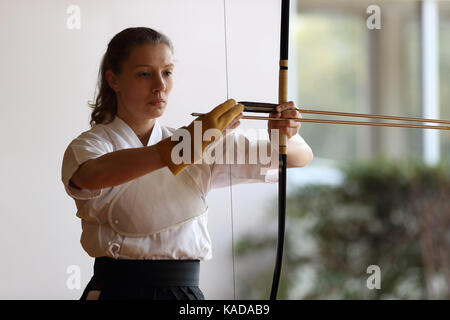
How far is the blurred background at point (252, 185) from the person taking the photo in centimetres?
123

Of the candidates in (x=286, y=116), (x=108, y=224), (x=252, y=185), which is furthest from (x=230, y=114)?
(x=252, y=185)

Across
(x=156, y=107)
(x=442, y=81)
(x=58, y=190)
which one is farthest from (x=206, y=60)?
(x=442, y=81)

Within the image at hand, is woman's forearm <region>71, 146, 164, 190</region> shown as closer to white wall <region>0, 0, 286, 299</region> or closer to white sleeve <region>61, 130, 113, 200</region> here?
white sleeve <region>61, 130, 113, 200</region>

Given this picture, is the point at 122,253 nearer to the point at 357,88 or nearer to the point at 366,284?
the point at 366,284

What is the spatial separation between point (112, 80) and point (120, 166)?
225 millimetres

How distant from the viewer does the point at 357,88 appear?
106 inches

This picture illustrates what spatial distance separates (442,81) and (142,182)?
208cm

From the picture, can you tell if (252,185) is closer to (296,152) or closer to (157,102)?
(296,152)

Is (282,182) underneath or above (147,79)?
underneath

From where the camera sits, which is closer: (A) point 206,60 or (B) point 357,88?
(A) point 206,60

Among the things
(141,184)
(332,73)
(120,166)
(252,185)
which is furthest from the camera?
(332,73)

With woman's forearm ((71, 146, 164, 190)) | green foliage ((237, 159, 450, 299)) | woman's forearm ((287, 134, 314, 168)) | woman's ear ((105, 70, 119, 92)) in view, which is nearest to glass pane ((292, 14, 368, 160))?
green foliage ((237, 159, 450, 299))

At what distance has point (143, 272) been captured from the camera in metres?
0.92

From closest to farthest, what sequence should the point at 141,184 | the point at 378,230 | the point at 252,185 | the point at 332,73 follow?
the point at 141,184
the point at 252,185
the point at 378,230
the point at 332,73
